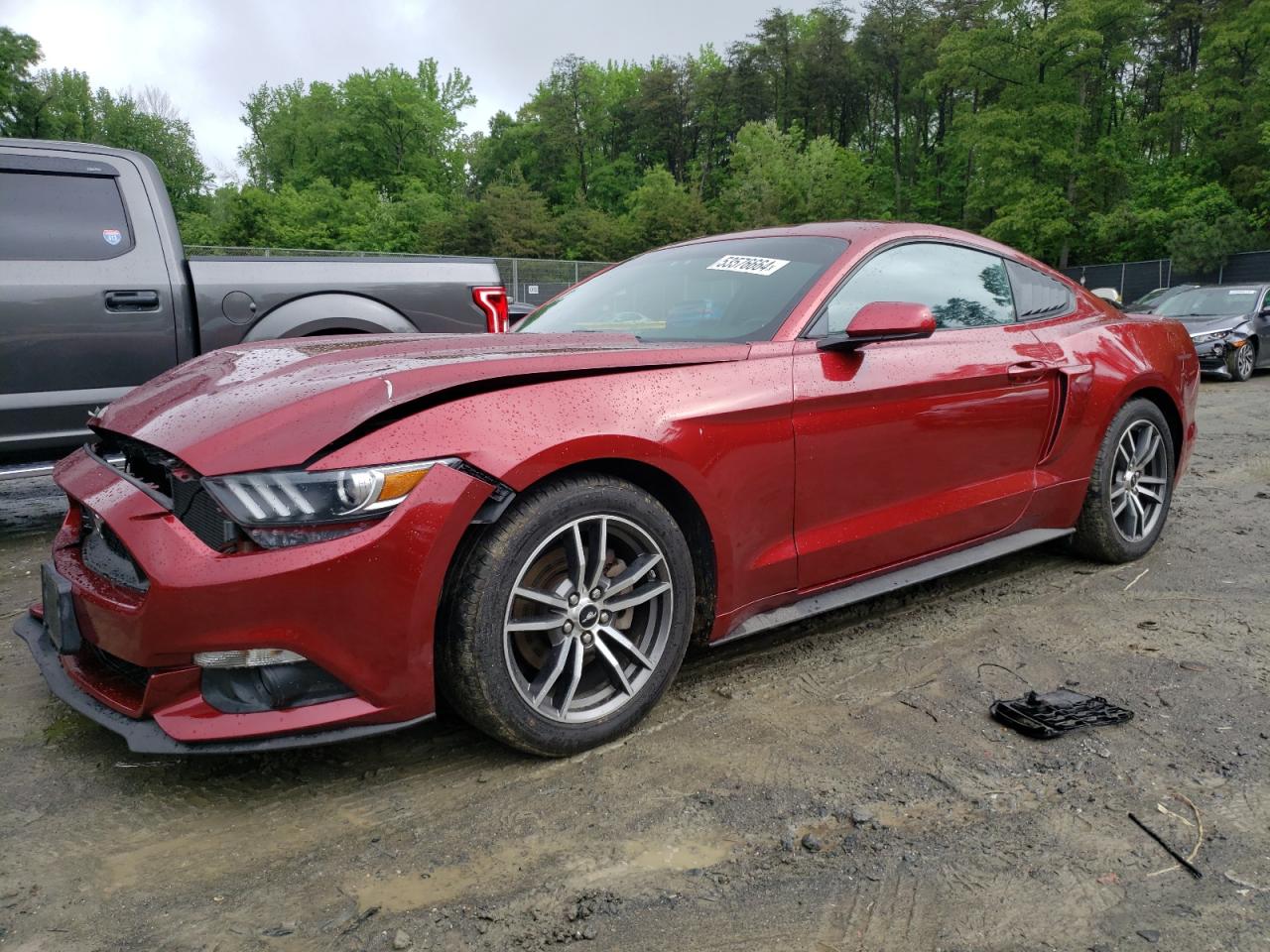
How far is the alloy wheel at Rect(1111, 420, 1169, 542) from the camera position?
13.6 feet

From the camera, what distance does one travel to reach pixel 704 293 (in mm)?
3258

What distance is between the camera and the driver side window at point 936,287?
10.3 feet

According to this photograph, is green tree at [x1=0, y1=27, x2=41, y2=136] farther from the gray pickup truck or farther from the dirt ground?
the dirt ground

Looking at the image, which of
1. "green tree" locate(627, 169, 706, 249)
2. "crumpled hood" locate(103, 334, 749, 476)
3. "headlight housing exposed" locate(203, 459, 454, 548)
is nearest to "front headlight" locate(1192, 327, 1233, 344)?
"crumpled hood" locate(103, 334, 749, 476)

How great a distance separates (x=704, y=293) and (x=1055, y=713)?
5.81ft

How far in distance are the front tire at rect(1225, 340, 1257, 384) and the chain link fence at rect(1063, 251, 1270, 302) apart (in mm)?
16092

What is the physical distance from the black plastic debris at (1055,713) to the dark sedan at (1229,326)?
39.6 ft

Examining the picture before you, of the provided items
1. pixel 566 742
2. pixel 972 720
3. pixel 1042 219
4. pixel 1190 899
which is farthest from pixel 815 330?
pixel 1042 219

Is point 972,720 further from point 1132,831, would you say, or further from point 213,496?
point 213,496

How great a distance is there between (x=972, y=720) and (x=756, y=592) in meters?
→ 0.72

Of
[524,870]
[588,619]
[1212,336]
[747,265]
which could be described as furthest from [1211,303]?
[524,870]

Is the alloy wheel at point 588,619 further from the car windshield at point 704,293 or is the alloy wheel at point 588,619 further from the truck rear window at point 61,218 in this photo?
the truck rear window at point 61,218

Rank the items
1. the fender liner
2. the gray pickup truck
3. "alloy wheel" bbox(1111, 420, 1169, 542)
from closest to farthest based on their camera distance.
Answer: "alloy wheel" bbox(1111, 420, 1169, 542) → the gray pickup truck → the fender liner

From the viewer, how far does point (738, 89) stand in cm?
7112
